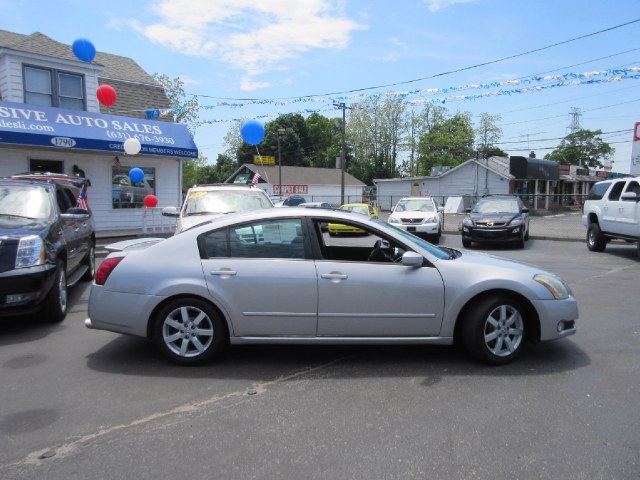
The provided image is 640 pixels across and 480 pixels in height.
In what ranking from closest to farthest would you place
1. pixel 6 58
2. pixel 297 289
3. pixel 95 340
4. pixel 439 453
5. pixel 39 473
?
pixel 39 473 → pixel 439 453 → pixel 297 289 → pixel 95 340 → pixel 6 58

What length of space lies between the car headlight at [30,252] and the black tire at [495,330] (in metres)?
4.59

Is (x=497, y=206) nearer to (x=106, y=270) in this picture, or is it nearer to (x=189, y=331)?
(x=189, y=331)

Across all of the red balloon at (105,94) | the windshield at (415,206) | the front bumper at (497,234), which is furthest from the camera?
the windshield at (415,206)

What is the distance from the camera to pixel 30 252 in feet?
17.9

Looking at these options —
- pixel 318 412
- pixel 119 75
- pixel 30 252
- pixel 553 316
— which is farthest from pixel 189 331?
pixel 119 75

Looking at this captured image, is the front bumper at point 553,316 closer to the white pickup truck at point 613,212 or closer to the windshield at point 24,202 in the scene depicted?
the windshield at point 24,202

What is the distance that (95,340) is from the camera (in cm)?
535

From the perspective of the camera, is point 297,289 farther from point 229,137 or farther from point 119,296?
point 229,137

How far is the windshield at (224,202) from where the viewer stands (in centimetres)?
934

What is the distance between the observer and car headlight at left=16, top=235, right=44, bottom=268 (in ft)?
17.6

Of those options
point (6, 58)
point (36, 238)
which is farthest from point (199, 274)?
point (6, 58)

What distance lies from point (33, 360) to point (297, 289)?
A: 8.70 feet

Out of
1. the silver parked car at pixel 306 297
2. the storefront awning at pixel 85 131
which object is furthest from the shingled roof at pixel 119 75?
the silver parked car at pixel 306 297

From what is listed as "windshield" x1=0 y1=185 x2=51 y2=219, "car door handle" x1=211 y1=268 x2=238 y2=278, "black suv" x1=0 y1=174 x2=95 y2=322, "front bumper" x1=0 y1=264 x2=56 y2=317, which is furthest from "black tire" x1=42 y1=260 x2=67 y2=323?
"car door handle" x1=211 y1=268 x2=238 y2=278
